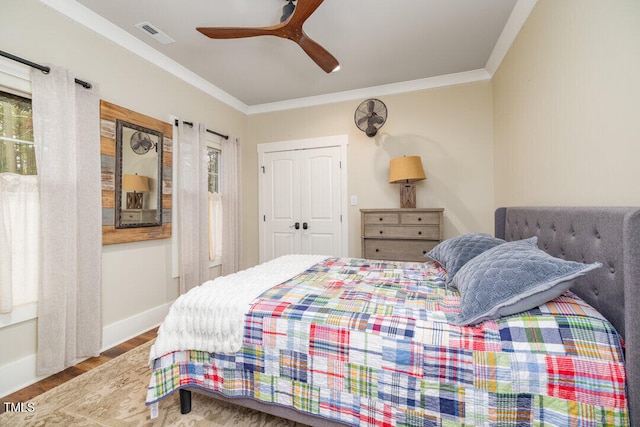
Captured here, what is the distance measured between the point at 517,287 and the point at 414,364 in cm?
50

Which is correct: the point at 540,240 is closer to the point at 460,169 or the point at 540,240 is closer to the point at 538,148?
the point at 538,148

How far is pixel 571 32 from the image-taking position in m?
1.55

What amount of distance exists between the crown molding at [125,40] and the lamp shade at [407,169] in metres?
2.47

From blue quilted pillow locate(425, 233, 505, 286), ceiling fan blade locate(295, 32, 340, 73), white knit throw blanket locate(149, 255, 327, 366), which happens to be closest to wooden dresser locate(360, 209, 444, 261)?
blue quilted pillow locate(425, 233, 505, 286)

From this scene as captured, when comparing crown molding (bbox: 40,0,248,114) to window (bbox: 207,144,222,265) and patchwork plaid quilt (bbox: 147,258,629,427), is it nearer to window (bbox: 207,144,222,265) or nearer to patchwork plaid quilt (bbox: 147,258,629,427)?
window (bbox: 207,144,222,265)

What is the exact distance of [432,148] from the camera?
11.1 feet

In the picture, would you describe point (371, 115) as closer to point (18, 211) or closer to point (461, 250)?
point (461, 250)

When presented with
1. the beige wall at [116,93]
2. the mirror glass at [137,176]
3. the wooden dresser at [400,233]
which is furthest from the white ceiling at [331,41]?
the wooden dresser at [400,233]

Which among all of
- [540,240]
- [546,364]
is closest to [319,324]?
[546,364]

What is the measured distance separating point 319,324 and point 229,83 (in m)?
3.29

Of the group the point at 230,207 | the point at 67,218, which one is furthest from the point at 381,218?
the point at 67,218

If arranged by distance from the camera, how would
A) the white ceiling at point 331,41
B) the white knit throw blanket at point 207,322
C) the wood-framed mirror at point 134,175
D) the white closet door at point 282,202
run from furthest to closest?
the white closet door at point 282,202 → the wood-framed mirror at point 134,175 → the white ceiling at point 331,41 → the white knit throw blanket at point 207,322

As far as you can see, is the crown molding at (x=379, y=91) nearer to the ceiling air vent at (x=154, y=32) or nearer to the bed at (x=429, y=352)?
the ceiling air vent at (x=154, y=32)

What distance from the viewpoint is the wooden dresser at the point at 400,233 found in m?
3.00
